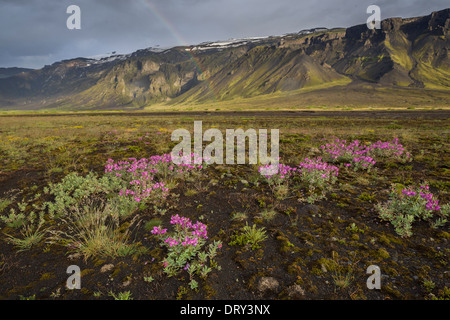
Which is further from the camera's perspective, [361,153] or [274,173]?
[361,153]

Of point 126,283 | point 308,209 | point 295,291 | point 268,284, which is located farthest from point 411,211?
point 126,283

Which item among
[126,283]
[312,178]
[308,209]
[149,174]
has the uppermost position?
[149,174]

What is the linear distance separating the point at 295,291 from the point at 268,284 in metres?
0.39

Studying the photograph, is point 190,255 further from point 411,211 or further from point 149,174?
point 411,211

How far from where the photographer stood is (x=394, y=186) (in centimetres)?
588

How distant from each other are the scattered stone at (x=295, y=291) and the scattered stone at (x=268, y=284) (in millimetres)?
190

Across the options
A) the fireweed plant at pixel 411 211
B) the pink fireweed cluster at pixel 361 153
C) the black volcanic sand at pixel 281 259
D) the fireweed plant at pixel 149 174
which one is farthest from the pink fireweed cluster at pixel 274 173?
the pink fireweed cluster at pixel 361 153

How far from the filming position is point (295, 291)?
2.92 meters

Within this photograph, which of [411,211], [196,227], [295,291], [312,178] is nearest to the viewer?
[295,291]

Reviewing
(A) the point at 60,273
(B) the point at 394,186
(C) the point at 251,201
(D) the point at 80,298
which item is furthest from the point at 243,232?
(B) the point at 394,186

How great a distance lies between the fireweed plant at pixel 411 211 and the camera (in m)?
4.11

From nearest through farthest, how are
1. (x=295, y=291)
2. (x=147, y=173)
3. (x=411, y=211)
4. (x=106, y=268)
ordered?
(x=295, y=291) → (x=106, y=268) → (x=411, y=211) → (x=147, y=173)

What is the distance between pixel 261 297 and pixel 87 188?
5.95m

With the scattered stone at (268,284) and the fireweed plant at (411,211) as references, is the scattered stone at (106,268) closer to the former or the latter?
the scattered stone at (268,284)
